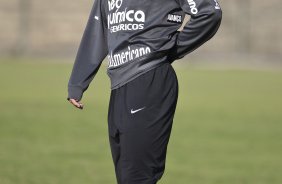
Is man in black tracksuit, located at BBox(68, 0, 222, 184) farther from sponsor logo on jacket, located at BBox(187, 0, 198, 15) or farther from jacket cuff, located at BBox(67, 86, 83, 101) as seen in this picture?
Result: jacket cuff, located at BBox(67, 86, 83, 101)

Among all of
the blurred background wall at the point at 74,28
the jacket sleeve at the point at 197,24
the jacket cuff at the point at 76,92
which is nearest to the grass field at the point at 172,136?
the jacket cuff at the point at 76,92

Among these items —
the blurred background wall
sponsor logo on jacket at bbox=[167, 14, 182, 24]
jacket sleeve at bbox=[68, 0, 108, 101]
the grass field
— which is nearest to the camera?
sponsor logo on jacket at bbox=[167, 14, 182, 24]

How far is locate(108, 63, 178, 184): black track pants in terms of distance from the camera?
197 inches

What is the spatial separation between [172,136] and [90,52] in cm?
933

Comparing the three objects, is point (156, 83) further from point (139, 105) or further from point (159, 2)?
point (159, 2)

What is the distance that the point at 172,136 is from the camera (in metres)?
14.6

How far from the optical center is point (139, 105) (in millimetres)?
4992

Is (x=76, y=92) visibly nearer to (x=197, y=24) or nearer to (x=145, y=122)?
(x=145, y=122)

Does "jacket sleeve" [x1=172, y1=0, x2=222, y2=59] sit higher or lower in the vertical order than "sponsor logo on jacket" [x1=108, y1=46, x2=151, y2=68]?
higher

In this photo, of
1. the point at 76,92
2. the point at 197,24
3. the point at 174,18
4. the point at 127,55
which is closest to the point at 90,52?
the point at 76,92

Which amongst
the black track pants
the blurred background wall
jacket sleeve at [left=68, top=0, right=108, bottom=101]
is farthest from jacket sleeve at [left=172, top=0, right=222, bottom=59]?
the blurred background wall

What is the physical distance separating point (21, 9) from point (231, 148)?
39.7 metres

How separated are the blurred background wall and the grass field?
18806mm

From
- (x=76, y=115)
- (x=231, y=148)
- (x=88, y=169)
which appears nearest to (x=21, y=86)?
(x=76, y=115)
